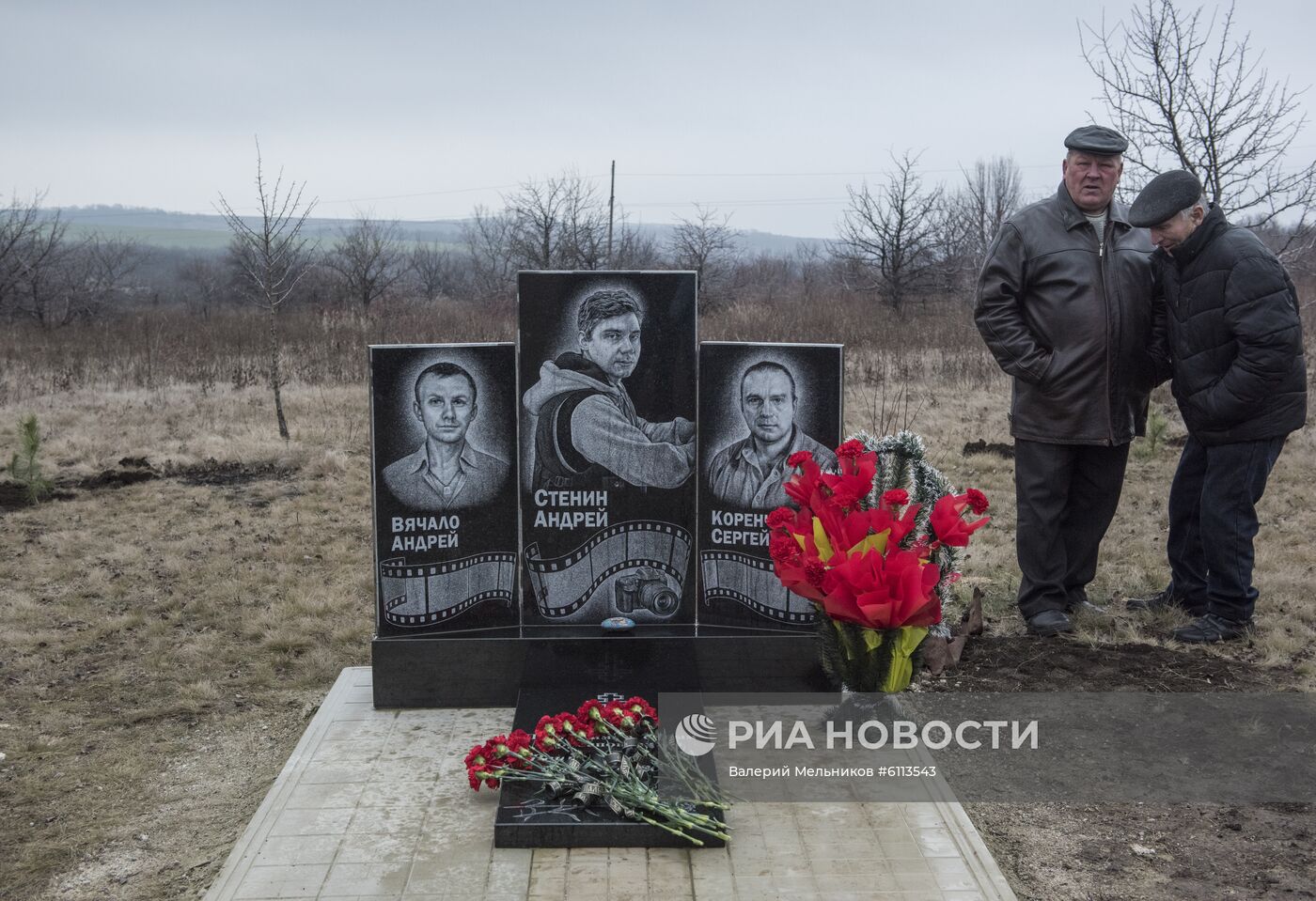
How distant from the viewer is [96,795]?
423 cm

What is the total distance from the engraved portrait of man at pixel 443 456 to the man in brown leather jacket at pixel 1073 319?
2359 mm

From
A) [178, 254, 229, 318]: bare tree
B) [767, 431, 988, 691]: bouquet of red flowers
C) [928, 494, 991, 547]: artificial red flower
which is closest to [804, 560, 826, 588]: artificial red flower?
[767, 431, 988, 691]: bouquet of red flowers

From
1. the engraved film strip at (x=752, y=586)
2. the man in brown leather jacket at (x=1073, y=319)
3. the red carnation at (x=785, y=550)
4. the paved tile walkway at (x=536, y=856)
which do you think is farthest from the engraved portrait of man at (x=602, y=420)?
the man in brown leather jacket at (x=1073, y=319)

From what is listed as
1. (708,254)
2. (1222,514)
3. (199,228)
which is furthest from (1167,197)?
(199,228)

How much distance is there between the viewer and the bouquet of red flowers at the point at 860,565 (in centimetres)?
390

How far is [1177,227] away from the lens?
5074 millimetres

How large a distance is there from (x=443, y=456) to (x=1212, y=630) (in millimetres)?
3595

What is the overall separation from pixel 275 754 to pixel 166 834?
28.0 inches

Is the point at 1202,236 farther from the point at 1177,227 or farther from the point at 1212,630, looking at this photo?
the point at 1212,630

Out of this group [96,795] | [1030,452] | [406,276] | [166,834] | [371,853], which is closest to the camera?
[371,853]

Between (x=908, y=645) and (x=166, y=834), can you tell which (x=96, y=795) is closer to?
(x=166, y=834)

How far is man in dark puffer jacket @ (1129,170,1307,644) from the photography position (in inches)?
197

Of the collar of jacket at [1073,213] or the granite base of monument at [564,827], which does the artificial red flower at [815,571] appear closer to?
the granite base of monument at [564,827]

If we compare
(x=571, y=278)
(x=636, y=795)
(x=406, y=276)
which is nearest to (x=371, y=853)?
(x=636, y=795)
